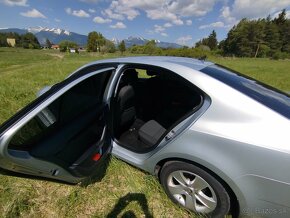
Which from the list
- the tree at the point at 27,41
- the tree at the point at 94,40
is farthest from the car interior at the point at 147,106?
the tree at the point at 27,41

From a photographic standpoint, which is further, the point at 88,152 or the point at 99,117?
the point at 99,117

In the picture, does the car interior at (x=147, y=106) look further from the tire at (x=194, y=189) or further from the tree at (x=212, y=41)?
the tree at (x=212, y=41)

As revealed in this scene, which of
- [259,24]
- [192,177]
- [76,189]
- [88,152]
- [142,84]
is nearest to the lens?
[192,177]

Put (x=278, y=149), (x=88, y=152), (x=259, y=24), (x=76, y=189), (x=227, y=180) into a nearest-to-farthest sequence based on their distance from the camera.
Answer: (x=278, y=149) → (x=227, y=180) → (x=88, y=152) → (x=76, y=189) → (x=259, y=24)

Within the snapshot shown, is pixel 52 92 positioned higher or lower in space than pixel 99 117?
higher

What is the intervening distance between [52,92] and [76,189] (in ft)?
4.01

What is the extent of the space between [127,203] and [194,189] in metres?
0.77

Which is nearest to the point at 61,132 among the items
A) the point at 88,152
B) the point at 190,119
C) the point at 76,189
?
the point at 88,152

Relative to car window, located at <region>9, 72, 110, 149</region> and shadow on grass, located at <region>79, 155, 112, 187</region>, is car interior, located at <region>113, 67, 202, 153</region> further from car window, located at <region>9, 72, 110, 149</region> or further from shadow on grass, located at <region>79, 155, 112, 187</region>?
shadow on grass, located at <region>79, 155, 112, 187</region>

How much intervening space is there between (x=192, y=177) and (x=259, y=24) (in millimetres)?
63612

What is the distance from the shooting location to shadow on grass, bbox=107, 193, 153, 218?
2182mm

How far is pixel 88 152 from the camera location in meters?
2.32

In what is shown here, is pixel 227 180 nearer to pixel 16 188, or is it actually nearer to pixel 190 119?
pixel 190 119

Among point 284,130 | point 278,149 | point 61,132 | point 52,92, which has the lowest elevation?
point 61,132
